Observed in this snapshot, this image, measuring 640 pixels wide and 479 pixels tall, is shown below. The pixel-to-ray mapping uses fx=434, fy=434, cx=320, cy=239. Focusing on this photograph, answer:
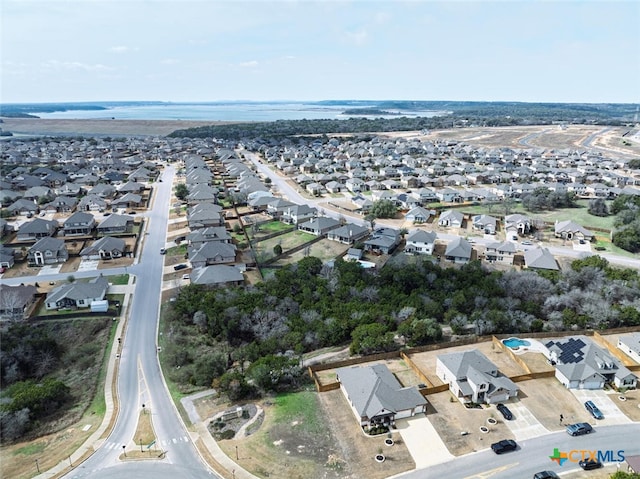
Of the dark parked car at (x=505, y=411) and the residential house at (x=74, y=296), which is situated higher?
the residential house at (x=74, y=296)

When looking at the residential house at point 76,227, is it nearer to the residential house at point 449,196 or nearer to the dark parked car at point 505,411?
the dark parked car at point 505,411

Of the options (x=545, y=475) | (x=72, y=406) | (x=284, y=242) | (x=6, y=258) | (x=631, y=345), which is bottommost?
(x=72, y=406)

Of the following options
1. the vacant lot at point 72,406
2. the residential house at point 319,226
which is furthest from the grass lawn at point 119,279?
the residential house at point 319,226

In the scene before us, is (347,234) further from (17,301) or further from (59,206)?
(59,206)

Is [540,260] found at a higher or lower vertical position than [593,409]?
higher

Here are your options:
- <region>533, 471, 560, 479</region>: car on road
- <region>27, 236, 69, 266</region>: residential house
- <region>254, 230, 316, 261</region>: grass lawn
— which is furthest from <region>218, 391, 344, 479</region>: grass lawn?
<region>27, 236, 69, 266</region>: residential house

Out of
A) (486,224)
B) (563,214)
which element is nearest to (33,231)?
(486,224)

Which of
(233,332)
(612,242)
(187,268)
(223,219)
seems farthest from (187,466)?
(612,242)
